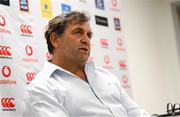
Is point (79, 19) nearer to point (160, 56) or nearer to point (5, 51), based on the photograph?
point (5, 51)

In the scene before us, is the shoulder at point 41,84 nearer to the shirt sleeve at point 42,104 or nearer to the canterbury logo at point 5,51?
the shirt sleeve at point 42,104

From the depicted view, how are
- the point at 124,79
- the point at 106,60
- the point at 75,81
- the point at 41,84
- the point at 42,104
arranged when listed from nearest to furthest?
the point at 42,104 < the point at 41,84 < the point at 75,81 < the point at 106,60 < the point at 124,79

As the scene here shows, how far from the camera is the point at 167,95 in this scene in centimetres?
457

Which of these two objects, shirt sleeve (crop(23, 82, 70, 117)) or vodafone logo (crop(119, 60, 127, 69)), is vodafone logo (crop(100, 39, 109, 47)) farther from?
shirt sleeve (crop(23, 82, 70, 117))

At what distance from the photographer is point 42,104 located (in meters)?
1.77

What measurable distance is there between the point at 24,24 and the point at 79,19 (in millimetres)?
460

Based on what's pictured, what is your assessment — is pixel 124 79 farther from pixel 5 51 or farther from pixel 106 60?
pixel 5 51

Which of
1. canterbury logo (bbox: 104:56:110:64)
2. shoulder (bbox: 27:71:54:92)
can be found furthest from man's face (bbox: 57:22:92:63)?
canterbury logo (bbox: 104:56:110:64)

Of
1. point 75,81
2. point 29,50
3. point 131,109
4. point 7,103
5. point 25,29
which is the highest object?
point 25,29

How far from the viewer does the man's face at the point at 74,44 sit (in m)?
2.10

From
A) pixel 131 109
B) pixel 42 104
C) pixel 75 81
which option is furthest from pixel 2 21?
pixel 131 109

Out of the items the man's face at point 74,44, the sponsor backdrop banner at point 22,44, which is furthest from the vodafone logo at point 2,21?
the man's face at point 74,44

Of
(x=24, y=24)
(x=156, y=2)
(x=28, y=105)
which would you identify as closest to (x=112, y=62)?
(x=24, y=24)

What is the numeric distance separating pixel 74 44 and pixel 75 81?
0.22 metres
